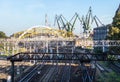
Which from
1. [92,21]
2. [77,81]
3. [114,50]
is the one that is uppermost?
[92,21]

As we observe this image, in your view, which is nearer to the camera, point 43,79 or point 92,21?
point 43,79

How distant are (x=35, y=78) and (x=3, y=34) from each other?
94.2 m

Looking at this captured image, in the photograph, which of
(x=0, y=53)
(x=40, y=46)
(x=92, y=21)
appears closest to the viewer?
(x=0, y=53)

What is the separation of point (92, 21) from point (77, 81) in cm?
10977

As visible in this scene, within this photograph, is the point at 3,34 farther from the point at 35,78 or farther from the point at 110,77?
the point at 110,77

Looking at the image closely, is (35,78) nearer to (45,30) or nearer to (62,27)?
(45,30)

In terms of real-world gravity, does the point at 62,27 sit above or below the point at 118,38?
above

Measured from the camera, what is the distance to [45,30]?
13112 centimetres

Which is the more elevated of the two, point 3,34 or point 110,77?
point 3,34

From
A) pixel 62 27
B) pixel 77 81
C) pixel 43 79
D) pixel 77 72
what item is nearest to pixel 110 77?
pixel 77 81

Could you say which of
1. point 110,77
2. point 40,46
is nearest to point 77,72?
point 110,77

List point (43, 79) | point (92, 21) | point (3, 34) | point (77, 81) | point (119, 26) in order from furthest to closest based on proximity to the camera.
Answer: point (92, 21)
point (3, 34)
point (119, 26)
point (43, 79)
point (77, 81)

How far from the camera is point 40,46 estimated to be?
125 meters

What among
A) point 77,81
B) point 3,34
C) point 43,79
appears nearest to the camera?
point 77,81
